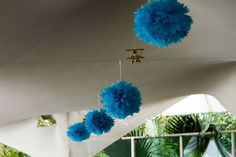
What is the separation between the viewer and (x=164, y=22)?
95.4 inches

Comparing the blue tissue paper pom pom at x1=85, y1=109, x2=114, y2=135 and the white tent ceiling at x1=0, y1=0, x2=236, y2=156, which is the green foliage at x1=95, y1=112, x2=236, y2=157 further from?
the blue tissue paper pom pom at x1=85, y1=109, x2=114, y2=135

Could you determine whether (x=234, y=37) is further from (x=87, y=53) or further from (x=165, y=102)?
(x=165, y=102)

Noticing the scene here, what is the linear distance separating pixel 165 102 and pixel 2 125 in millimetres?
2135

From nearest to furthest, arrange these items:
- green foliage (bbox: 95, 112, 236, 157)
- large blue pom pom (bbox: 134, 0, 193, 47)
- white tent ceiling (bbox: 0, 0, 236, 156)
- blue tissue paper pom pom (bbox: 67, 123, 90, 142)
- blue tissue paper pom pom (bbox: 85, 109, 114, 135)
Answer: large blue pom pom (bbox: 134, 0, 193, 47) < white tent ceiling (bbox: 0, 0, 236, 156) < blue tissue paper pom pom (bbox: 85, 109, 114, 135) < blue tissue paper pom pom (bbox: 67, 123, 90, 142) < green foliage (bbox: 95, 112, 236, 157)

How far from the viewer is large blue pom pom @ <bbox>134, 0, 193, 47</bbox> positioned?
2.43m

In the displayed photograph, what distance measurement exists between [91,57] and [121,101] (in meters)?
1.29

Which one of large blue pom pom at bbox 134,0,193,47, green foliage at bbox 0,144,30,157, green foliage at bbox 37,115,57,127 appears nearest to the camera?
large blue pom pom at bbox 134,0,193,47

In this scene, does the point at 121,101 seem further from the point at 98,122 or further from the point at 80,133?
the point at 80,133

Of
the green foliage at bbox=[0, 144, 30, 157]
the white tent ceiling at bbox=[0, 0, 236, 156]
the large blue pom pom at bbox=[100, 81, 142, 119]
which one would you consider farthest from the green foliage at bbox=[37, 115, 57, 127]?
the large blue pom pom at bbox=[100, 81, 142, 119]

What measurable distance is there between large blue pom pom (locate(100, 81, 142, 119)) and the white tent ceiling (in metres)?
0.61

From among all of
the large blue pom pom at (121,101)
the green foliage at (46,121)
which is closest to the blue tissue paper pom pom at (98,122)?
the large blue pom pom at (121,101)

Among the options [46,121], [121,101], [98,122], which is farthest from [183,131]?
[121,101]

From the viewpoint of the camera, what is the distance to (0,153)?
991 cm

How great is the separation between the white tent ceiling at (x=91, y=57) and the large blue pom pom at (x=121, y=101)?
2.00 feet
